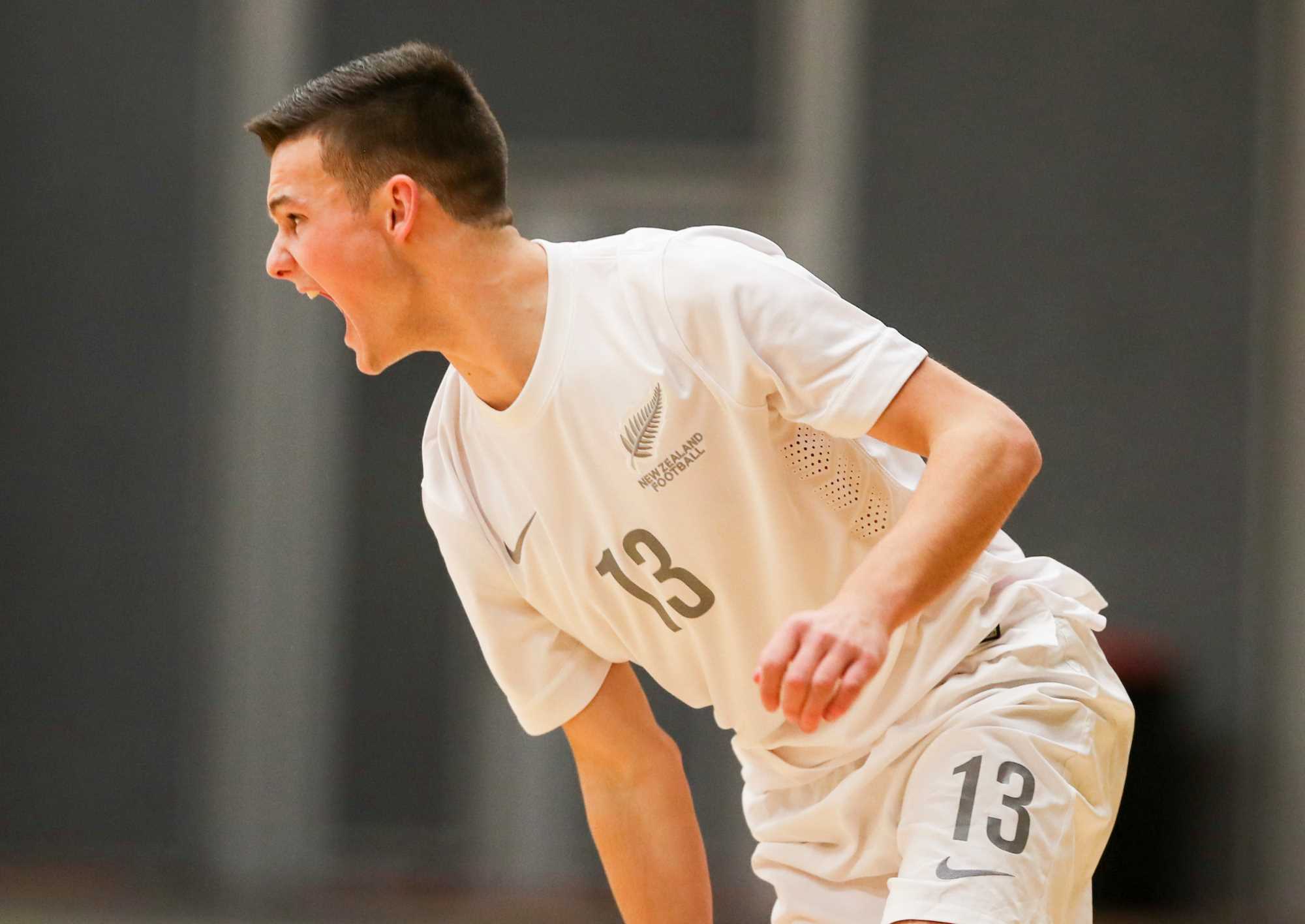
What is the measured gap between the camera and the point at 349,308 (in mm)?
2670

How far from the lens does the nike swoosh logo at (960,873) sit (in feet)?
7.56

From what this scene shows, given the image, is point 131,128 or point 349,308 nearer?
point 349,308

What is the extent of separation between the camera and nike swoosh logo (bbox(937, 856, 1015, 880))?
2.30 metres

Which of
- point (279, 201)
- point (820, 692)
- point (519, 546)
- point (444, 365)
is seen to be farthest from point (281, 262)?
point (444, 365)

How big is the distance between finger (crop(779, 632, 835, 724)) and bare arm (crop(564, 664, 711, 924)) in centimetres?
101

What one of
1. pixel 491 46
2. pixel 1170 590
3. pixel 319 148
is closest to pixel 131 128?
pixel 491 46

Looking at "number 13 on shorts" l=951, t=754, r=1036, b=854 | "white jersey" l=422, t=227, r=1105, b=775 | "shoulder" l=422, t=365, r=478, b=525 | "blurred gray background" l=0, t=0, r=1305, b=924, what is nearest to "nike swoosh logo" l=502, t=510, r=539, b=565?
"white jersey" l=422, t=227, r=1105, b=775

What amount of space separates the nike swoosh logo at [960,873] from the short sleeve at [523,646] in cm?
79

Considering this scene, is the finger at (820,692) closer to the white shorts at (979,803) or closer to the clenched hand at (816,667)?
the clenched hand at (816,667)

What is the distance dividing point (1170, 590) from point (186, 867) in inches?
218

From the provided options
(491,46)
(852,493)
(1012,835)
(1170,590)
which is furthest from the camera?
(491,46)

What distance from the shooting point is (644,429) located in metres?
2.59

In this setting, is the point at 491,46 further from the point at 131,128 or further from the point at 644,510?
the point at 644,510

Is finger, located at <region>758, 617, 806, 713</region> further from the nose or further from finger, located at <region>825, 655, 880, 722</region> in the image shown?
the nose
